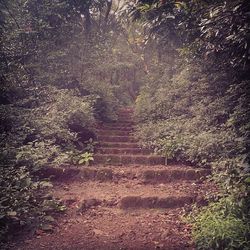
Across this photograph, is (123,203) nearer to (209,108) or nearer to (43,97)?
(209,108)

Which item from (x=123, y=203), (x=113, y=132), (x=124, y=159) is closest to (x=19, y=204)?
(x=123, y=203)

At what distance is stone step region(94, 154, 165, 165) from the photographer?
23.3 ft

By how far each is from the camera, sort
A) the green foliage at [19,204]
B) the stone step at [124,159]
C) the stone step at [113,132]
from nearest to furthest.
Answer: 1. the green foliage at [19,204]
2. the stone step at [124,159]
3. the stone step at [113,132]

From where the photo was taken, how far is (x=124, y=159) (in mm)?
7234

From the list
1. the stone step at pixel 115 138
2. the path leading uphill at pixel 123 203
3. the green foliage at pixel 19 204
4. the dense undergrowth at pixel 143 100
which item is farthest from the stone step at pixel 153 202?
the stone step at pixel 115 138

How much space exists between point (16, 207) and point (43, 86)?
5286 mm

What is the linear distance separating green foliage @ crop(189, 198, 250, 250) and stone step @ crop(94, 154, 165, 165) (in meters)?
2.63

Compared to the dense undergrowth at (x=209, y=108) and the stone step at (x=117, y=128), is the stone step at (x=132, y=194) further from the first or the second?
the stone step at (x=117, y=128)

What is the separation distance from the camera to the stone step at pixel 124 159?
7.09 metres

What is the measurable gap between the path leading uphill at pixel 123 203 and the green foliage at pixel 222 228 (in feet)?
0.73

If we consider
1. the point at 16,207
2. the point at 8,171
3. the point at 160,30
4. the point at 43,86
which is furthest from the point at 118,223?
the point at 160,30

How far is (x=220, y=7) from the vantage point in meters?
4.86

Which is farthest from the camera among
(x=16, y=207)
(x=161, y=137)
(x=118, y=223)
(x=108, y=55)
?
(x=108, y=55)

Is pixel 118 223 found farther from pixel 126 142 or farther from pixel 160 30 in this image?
pixel 160 30
